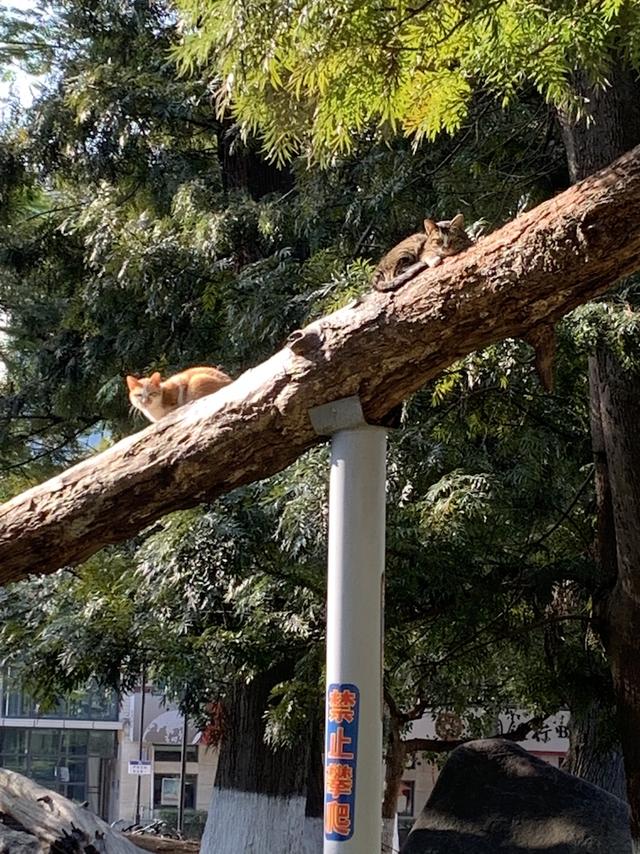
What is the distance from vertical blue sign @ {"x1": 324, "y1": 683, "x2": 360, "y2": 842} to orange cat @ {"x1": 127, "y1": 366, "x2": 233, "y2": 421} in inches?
100

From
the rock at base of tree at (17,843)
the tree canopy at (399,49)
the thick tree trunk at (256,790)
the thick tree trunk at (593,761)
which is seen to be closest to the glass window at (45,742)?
the thick tree trunk at (256,790)

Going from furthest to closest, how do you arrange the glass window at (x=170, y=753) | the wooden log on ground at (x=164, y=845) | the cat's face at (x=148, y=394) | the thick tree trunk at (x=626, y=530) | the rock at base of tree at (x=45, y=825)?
the glass window at (x=170, y=753) → the wooden log on ground at (x=164, y=845) → the rock at base of tree at (x=45, y=825) → the thick tree trunk at (x=626, y=530) → the cat's face at (x=148, y=394)

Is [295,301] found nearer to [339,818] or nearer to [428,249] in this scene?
[428,249]

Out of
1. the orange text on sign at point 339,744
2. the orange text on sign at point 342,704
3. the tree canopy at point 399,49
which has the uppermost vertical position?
the tree canopy at point 399,49

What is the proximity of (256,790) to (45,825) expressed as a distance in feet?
9.08

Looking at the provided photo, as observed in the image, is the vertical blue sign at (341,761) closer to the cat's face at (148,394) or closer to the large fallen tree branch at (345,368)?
the large fallen tree branch at (345,368)

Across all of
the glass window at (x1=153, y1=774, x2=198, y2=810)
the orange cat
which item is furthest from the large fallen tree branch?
the glass window at (x1=153, y1=774, x2=198, y2=810)

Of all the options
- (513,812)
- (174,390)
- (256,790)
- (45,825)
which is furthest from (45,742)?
(174,390)

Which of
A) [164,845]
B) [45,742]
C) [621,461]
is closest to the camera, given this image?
[621,461]

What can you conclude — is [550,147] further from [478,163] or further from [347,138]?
[347,138]

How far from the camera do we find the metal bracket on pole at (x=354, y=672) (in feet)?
9.88

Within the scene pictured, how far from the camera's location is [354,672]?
9.99 feet

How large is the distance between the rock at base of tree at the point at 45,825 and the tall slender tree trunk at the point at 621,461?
3147 mm

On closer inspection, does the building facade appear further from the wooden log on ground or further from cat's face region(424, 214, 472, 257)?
cat's face region(424, 214, 472, 257)
